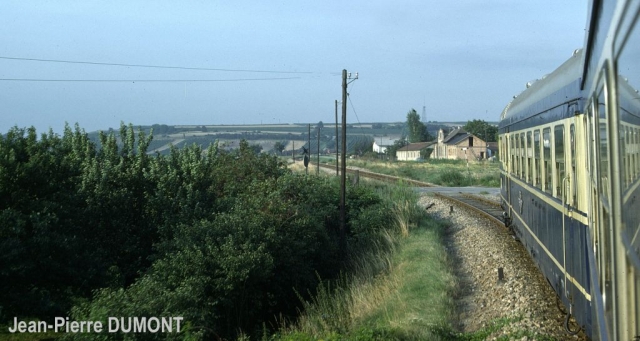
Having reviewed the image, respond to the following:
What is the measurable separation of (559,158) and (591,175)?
251 centimetres

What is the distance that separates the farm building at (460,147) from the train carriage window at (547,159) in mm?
75598

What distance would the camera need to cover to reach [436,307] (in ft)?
35.8

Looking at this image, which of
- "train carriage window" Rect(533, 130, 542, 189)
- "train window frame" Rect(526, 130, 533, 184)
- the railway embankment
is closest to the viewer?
the railway embankment

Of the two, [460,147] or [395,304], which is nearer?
[395,304]

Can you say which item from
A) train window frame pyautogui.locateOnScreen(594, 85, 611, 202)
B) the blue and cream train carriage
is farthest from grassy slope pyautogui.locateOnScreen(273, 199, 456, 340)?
train window frame pyautogui.locateOnScreen(594, 85, 611, 202)

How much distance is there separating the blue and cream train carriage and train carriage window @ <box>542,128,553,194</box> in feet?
0.04

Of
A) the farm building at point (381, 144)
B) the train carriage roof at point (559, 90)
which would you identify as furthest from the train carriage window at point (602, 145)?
the farm building at point (381, 144)

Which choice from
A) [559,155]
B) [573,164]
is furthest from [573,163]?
[559,155]

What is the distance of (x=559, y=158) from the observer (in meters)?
7.86

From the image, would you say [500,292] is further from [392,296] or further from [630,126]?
[630,126]

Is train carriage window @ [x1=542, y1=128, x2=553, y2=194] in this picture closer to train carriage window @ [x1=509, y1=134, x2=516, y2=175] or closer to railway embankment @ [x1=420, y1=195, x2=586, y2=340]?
railway embankment @ [x1=420, y1=195, x2=586, y2=340]

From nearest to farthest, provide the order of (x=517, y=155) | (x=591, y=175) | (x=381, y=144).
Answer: (x=591, y=175) → (x=517, y=155) → (x=381, y=144)

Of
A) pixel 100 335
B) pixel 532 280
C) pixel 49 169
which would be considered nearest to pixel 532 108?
pixel 532 280

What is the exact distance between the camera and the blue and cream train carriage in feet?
9.81
